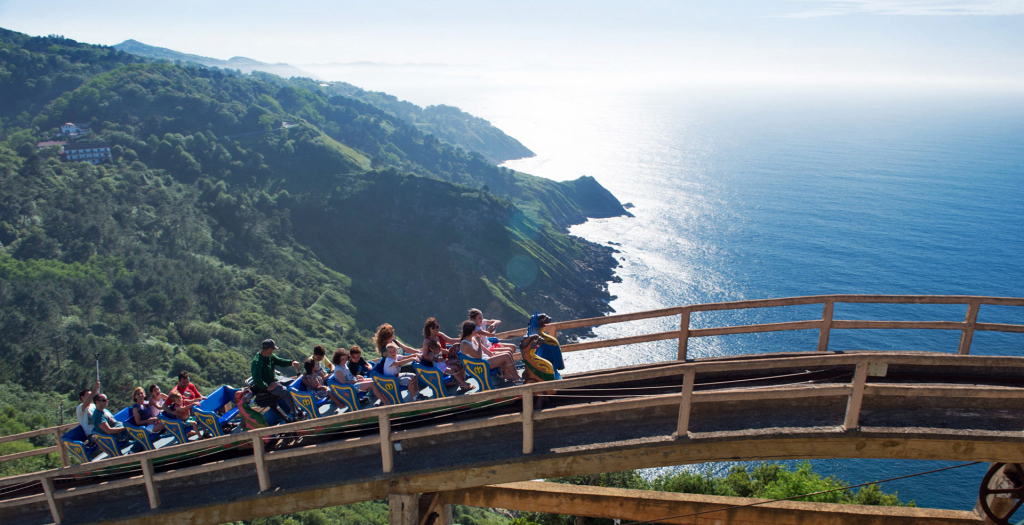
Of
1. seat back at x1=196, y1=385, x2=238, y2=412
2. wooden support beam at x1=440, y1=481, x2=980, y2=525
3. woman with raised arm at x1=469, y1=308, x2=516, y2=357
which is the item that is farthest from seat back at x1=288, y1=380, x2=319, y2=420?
woman with raised arm at x1=469, y1=308, x2=516, y2=357

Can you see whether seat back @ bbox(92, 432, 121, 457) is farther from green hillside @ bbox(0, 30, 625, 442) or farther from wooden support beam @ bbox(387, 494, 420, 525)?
green hillside @ bbox(0, 30, 625, 442)

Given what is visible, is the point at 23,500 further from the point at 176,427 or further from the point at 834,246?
the point at 834,246

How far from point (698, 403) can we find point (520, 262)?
82.5m

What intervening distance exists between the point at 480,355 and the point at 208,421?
4.42 meters

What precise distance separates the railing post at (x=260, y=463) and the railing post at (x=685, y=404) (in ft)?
17.4

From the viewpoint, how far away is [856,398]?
21.8 feet

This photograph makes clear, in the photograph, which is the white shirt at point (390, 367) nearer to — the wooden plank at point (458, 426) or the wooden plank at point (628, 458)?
the wooden plank at point (458, 426)

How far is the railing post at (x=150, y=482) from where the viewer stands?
7.71 metres

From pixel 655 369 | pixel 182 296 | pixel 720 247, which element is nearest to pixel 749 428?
pixel 655 369

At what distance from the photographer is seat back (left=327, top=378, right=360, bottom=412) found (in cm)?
870

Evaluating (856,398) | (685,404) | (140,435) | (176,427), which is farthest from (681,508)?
(140,435)

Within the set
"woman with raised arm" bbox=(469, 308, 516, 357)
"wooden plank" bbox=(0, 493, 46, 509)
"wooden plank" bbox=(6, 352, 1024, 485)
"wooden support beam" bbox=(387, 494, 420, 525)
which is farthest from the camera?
"woman with raised arm" bbox=(469, 308, 516, 357)

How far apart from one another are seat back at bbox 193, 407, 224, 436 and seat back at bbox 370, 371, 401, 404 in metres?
2.62

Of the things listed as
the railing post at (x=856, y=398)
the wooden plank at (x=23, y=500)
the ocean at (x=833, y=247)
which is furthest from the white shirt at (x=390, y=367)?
the ocean at (x=833, y=247)
